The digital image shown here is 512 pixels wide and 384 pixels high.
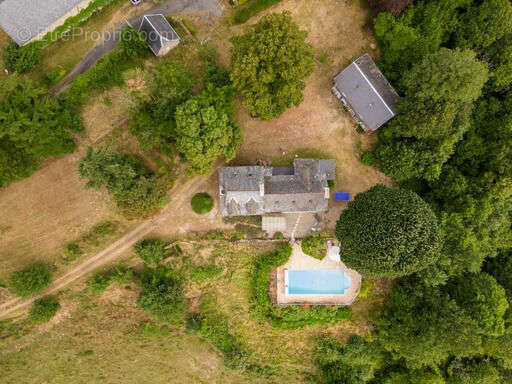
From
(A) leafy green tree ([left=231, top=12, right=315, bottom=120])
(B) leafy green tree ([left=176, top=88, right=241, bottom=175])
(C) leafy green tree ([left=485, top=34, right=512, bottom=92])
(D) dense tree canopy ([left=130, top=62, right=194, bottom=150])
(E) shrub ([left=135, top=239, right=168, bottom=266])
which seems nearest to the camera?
(A) leafy green tree ([left=231, top=12, right=315, bottom=120])

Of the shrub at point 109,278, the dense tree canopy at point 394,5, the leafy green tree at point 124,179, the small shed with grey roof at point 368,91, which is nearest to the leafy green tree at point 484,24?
the dense tree canopy at point 394,5

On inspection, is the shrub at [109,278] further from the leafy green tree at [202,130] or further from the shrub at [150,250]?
the leafy green tree at [202,130]

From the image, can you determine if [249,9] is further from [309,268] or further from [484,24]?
[309,268]

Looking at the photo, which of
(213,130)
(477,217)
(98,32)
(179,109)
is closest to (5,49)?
(98,32)

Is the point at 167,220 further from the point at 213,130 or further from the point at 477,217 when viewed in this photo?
the point at 477,217

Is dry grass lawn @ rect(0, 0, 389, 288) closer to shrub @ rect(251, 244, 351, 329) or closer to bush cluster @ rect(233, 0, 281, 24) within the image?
bush cluster @ rect(233, 0, 281, 24)

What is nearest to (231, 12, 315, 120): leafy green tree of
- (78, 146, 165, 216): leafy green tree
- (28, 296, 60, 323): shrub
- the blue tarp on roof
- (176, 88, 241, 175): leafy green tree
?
(176, 88, 241, 175): leafy green tree
